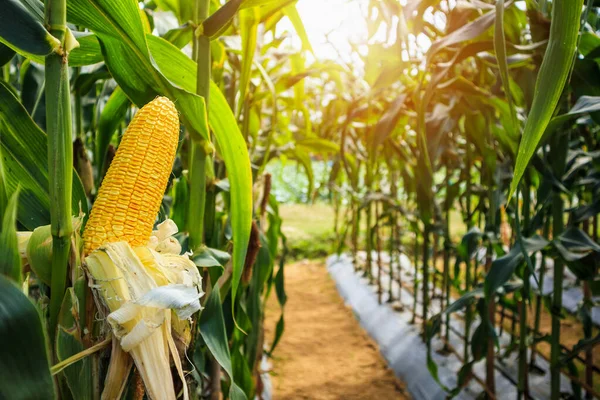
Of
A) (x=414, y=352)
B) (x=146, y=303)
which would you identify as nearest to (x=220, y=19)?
(x=146, y=303)

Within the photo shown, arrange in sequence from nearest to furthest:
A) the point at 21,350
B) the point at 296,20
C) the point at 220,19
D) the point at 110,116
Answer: the point at 21,350 < the point at 220,19 < the point at 110,116 < the point at 296,20

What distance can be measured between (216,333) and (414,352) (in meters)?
1.93

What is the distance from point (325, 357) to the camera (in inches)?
106

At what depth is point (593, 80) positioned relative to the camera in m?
1.02

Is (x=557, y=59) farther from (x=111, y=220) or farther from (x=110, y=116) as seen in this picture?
(x=110, y=116)

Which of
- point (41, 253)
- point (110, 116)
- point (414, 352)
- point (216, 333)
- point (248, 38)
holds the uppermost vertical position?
point (248, 38)

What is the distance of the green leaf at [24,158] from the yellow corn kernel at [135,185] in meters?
0.08

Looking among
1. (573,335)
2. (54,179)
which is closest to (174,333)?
(54,179)

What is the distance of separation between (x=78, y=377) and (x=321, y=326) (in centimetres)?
290

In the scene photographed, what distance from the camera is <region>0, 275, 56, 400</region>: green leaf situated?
1.03ft

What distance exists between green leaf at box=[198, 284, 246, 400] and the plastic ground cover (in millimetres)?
1462

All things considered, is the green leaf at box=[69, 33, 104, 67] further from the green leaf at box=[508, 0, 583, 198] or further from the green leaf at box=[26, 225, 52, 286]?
the green leaf at box=[508, 0, 583, 198]

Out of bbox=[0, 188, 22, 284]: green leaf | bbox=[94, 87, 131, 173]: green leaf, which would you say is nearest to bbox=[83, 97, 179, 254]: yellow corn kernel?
bbox=[0, 188, 22, 284]: green leaf

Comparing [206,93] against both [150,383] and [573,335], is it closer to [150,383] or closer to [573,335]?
[150,383]
